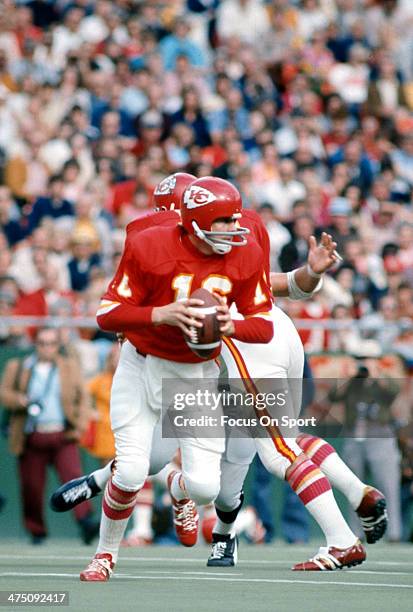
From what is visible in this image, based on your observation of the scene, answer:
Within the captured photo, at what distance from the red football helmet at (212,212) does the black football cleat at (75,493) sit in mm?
2151

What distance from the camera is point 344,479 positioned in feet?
30.0

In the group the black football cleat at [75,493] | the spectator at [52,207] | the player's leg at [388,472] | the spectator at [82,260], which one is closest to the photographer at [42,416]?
the spectator at [82,260]

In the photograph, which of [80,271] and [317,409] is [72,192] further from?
[317,409]

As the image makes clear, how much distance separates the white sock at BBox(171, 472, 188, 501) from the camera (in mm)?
9789

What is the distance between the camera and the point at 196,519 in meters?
9.92

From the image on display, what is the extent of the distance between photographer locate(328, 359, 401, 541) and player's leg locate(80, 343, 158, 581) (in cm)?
542

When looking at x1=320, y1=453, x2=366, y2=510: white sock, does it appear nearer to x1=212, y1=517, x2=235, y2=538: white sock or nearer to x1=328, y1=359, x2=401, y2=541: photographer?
x1=212, y1=517, x2=235, y2=538: white sock

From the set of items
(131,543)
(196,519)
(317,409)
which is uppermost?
(196,519)

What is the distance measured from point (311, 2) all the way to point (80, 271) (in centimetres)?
709

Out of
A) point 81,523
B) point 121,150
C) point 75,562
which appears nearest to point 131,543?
point 81,523

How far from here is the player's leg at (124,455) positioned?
8.48 m

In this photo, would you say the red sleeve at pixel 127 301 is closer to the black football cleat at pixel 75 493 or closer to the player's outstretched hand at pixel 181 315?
the player's outstretched hand at pixel 181 315

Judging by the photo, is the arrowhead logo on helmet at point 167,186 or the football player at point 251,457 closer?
the football player at point 251,457

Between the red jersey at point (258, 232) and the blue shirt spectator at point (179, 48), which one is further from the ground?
the red jersey at point (258, 232)
